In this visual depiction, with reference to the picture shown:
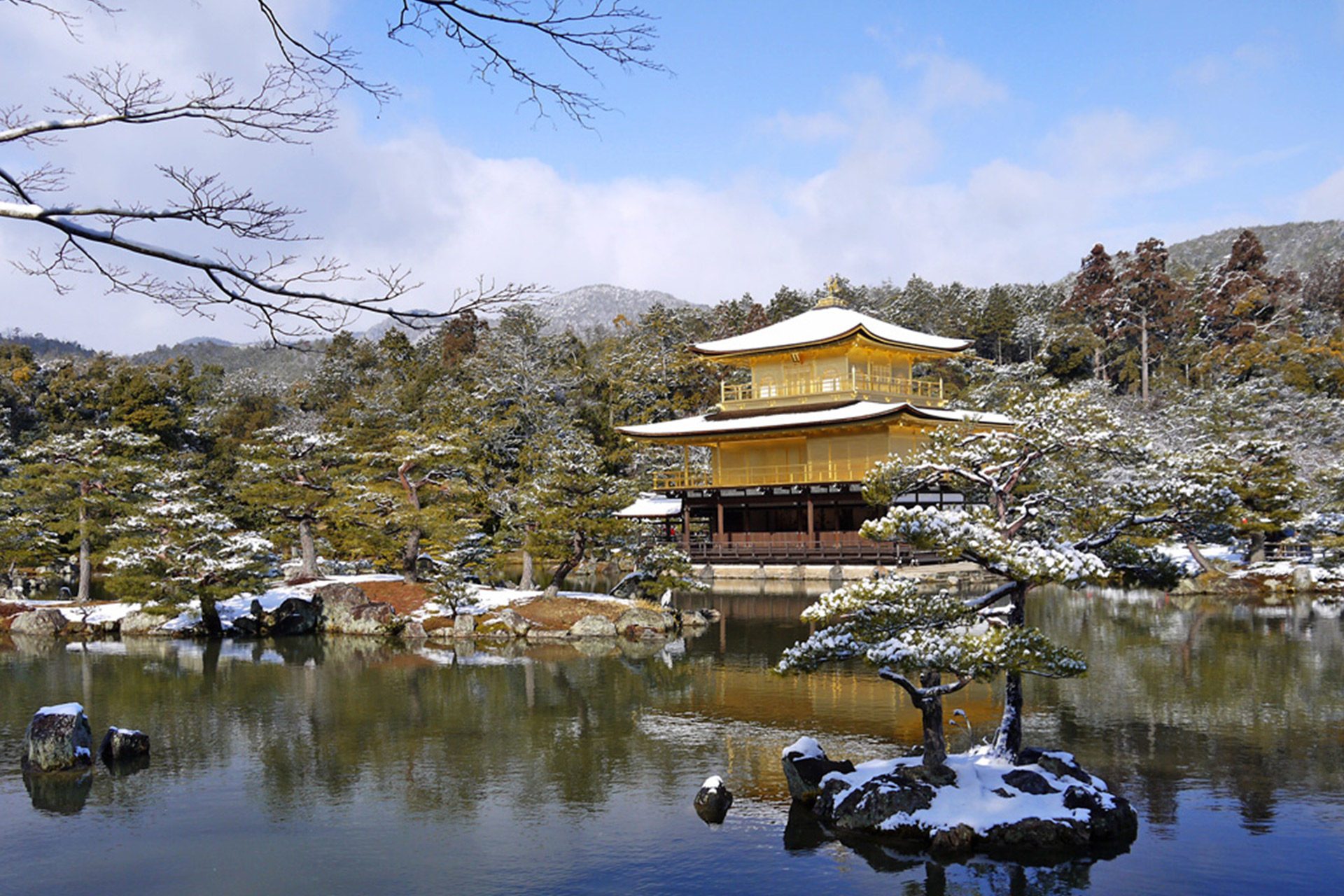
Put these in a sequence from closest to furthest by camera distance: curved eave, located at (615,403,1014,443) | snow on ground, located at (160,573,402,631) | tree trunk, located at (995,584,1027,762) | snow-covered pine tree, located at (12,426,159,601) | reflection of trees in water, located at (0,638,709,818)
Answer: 1. tree trunk, located at (995,584,1027,762)
2. reflection of trees in water, located at (0,638,709,818)
3. snow on ground, located at (160,573,402,631)
4. snow-covered pine tree, located at (12,426,159,601)
5. curved eave, located at (615,403,1014,443)

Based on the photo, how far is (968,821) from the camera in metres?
7.48

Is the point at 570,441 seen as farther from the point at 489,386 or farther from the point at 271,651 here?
the point at 271,651

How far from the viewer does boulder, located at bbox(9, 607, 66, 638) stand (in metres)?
20.0

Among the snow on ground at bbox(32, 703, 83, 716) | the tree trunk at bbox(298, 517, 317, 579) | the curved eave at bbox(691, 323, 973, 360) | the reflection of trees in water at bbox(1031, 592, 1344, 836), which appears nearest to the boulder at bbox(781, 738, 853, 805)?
the reflection of trees in water at bbox(1031, 592, 1344, 836)

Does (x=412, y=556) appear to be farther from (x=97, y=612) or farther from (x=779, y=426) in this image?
(x=779, y=426)

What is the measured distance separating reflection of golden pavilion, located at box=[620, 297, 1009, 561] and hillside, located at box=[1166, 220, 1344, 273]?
74289 millimetres

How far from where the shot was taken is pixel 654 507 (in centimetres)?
3622

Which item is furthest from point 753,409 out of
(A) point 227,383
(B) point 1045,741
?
→ (A) point 227,383

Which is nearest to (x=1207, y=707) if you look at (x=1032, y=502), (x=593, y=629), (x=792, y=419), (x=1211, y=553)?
(x=1032, y=502)

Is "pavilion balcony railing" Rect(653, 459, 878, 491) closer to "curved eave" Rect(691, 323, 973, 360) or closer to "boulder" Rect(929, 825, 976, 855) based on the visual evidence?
"curved eave" Rect(691, 323, 973, 360)

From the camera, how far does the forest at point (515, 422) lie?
67.4ft

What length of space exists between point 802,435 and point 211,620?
1830 centimetres

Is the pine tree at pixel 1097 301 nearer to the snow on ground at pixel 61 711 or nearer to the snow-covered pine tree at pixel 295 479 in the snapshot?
the snow-covered pine tree at pixel 295 479

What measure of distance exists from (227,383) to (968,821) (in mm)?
60290
